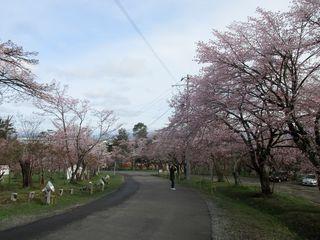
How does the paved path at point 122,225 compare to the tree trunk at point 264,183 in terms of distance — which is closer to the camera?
the paved path at point 122,225

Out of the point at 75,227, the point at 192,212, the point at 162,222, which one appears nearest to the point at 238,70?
the point at 192,212

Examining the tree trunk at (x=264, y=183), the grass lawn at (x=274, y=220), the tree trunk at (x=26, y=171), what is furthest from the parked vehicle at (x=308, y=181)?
the tree trunk at (x=26, y=171)

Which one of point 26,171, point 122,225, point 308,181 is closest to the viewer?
point 122,225

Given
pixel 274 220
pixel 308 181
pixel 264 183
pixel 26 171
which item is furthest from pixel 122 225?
pixel 308 181

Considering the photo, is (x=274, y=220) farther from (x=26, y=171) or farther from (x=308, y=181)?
(x=308, y=181)

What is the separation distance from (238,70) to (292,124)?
319 centimetres

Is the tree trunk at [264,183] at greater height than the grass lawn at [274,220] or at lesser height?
greater

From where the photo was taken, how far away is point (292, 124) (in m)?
17.3

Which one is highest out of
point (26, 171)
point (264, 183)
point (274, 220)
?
point (26, 171)

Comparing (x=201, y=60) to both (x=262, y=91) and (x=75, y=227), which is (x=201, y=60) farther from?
(x=75, y=227)

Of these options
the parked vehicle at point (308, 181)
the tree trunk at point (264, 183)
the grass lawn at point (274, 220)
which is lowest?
the grass lawn at point (274, 220)

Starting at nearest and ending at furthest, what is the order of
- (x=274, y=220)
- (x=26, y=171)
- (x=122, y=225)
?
(x=122, y=225)
(x=274, y=220)
(x=26, y=171)

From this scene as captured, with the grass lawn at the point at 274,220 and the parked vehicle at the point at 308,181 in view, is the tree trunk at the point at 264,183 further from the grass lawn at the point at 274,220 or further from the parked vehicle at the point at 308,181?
the parked vehicle at the point at 308,181

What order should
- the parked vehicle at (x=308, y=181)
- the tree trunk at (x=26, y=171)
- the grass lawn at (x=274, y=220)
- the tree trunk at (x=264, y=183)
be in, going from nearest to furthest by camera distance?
the grass lawn at (x=274, y=220)
the tree trunk at (x=264, y=183)
the tree trunk at (x=26, y=171)
the parked vehicle at (x=308, y=181)
